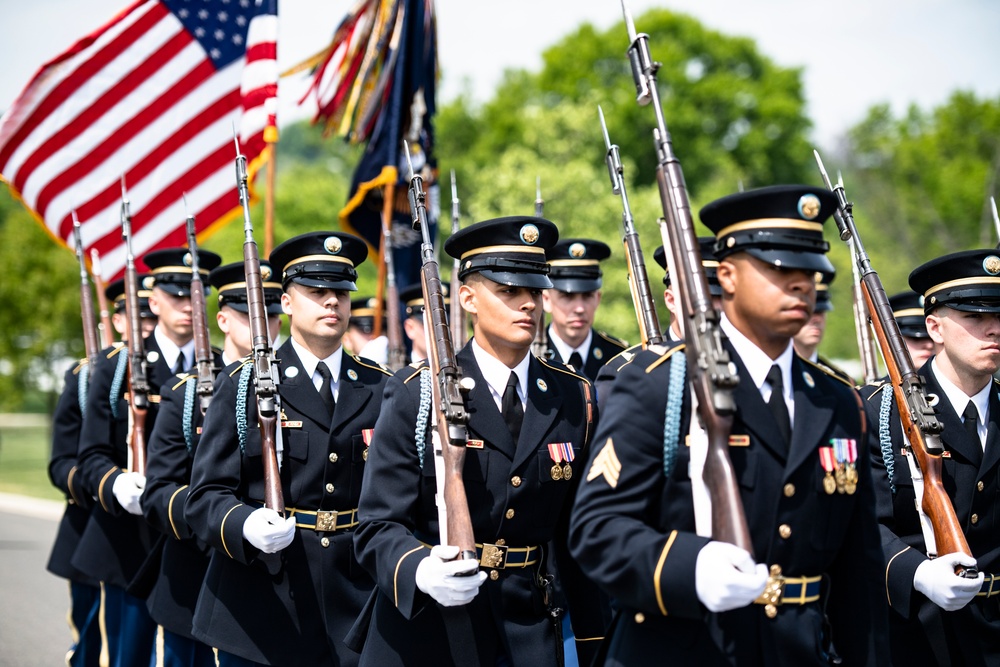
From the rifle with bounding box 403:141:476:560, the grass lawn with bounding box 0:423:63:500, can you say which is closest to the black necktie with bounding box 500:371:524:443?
the rifle with bounding box 403:141:476:560

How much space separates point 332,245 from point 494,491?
6.32 ft

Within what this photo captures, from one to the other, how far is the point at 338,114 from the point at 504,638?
8155 millimetres

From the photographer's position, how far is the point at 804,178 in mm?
38031

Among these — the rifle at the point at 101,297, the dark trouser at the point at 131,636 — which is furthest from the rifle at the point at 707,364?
the rifle at the point at 101,297

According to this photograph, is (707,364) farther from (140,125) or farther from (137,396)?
(140,125)

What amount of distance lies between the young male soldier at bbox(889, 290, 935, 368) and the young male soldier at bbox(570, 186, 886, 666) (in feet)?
12.8

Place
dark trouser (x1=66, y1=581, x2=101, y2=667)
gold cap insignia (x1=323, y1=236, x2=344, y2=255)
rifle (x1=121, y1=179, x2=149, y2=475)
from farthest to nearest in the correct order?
dark trouser (x1=66, y1=581, x2=101, y2=667) < rifle (x1=121, y1=179, x2=149, y2=475) < gold cap insignia (x1=323, y1=236, x2=344, y2=255)

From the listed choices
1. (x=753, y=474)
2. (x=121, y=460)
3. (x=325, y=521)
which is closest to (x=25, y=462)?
(x=121, y=460)

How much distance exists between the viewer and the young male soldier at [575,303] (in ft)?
24.1

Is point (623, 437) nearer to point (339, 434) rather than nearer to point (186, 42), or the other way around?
point (339, 434)

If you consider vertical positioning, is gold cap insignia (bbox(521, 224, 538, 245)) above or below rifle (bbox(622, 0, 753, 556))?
above

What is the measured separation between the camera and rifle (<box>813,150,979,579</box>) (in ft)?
14.5

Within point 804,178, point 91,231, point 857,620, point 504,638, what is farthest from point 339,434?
point 804,178

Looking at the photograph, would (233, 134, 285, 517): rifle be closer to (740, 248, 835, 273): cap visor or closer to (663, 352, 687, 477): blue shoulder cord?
(663, 352, 687, 477): blue shoulder cord
